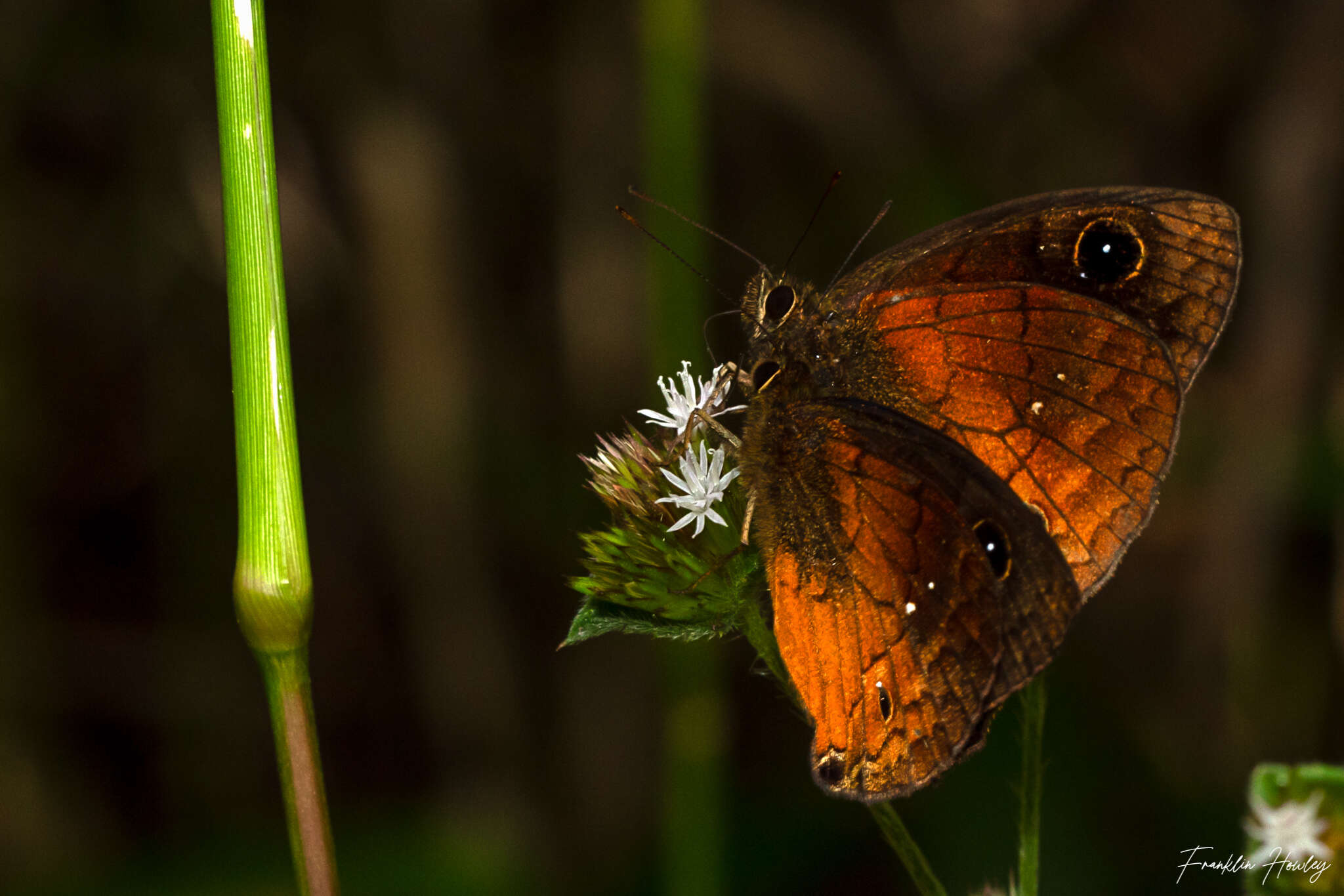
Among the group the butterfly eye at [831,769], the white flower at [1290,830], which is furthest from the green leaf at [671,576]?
the white flower at [1290,830]

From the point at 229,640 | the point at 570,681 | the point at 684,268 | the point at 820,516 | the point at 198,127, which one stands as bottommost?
the point at 570,681

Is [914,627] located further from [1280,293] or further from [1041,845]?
[1280,293]

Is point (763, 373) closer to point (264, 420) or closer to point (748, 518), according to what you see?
point (748, 518)

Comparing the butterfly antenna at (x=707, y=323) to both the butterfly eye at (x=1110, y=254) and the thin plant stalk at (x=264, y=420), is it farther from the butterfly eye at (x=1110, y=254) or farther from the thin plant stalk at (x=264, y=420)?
the thin plant stalk at (x=264, y=420)

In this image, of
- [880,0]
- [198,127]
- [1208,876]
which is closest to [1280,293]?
[880,0]

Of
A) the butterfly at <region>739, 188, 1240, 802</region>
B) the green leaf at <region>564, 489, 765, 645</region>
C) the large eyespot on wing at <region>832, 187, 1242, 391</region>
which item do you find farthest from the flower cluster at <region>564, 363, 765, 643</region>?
the large eyespot on wing at <region>832, 187, 1242, 391</region>

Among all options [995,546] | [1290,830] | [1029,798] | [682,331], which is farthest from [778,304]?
[1290,830]

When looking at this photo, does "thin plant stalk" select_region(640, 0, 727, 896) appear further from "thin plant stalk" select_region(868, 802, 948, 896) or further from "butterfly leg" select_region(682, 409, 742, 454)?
"thin plant stalk" select_region(868, 802, 948, 896)
